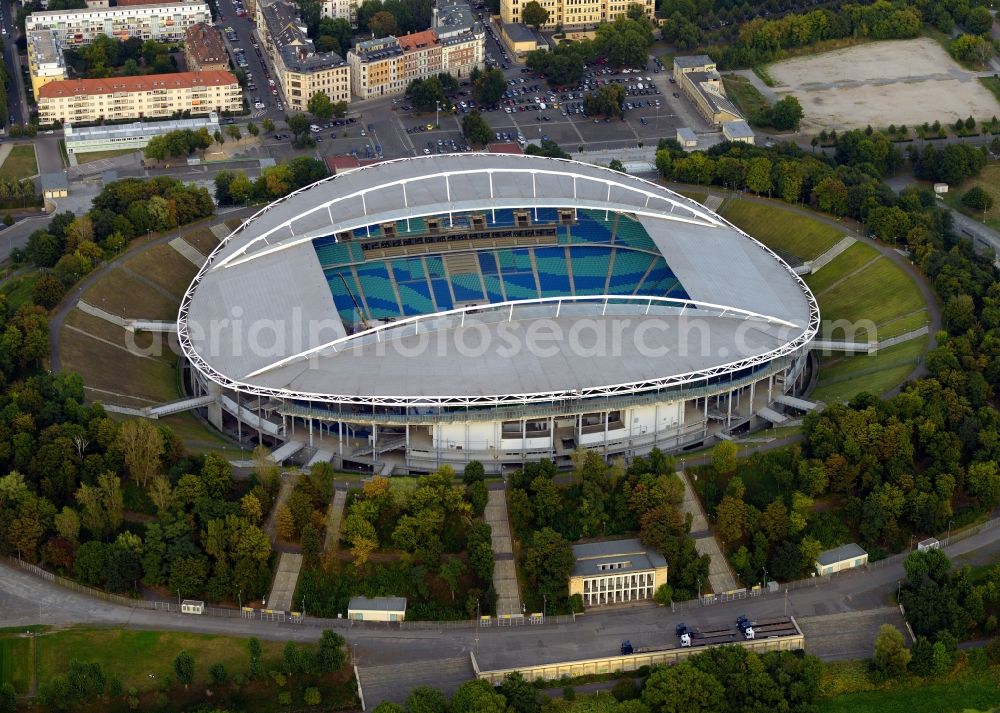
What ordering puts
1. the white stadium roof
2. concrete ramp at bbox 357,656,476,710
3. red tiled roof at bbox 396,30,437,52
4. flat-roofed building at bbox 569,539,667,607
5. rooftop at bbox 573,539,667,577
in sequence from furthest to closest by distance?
1. red tiled roof at bbox 396,30,437,52
2. the white stadium roof
3. rooftop at bbox 573,539,667,577
4. flat-roofed building at bbox 569,539,667,607
5. concrete ramp at bbox 357,656,476,710

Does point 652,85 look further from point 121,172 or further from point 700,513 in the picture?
point 700,513

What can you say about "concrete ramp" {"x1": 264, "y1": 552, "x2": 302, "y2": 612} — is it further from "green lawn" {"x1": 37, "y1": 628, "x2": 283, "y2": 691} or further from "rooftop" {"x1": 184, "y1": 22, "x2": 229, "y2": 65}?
"rooftop" {"x1": 184, "y1": 22, "x2": 229, "y2": 65}

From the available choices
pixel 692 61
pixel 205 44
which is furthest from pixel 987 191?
pixel 205 44

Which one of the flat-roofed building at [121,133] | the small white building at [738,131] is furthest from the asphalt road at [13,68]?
the small white building at [738,131]

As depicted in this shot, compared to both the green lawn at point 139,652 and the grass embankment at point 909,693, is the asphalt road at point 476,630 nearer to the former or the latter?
the green lawn at point 139,652

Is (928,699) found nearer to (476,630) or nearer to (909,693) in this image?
(909,693)

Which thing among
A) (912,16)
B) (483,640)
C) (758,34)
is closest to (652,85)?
(758,34)

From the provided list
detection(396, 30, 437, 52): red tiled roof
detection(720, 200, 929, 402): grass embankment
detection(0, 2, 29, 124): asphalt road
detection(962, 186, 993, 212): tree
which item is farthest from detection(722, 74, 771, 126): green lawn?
detection(0, 2, 29, 124): asphalt road
